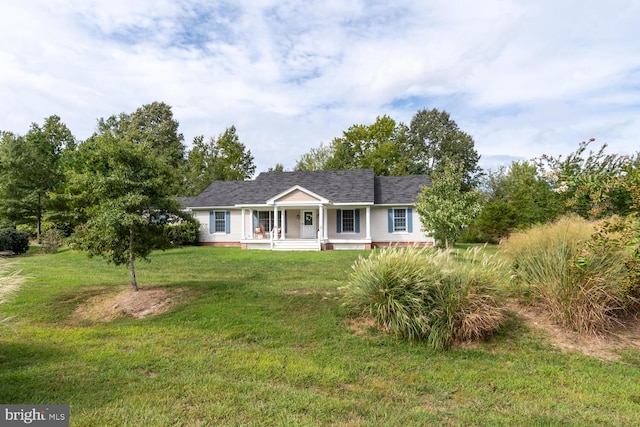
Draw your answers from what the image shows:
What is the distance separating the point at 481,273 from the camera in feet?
18.5

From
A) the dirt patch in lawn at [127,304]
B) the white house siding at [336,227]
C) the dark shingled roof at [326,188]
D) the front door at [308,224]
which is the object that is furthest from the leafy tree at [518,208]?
the dirt patch in lawn at [127,304]

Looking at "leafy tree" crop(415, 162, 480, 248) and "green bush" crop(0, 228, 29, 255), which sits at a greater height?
"leafy tree" crop(415, 162, 480, 248)

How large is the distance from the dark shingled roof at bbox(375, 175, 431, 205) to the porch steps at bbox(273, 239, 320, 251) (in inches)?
169

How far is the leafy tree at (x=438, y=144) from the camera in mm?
40875

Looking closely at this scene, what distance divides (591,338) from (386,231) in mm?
15083

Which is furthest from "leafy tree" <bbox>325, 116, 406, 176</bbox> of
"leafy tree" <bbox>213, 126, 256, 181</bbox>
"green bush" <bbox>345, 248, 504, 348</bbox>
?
Answer: "green bush" <bbox>345, 248, 504, 348</bbox>

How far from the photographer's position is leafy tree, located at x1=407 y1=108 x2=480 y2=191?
134 ft

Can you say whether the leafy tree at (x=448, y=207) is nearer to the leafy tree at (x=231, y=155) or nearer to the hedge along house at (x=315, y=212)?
the hedge along house at (x=315, y=212)

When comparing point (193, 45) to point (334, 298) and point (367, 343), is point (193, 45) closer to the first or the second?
point (334, 298)

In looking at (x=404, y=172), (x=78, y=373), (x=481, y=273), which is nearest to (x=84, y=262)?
(x=78, y=373)

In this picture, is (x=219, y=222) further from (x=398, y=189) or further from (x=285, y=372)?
(x=285, y=372)

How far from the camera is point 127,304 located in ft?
24.0

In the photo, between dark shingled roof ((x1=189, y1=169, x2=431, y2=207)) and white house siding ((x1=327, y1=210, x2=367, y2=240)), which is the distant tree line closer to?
dark shingled roof ((x1=189, y1=169, x2=431, y2=207))

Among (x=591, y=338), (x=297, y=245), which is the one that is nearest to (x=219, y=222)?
(x=297, y=245)
